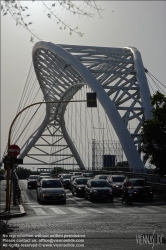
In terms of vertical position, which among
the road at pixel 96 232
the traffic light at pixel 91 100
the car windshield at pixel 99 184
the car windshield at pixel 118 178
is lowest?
the road at pixel 96 232

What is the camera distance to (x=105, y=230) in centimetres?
1434

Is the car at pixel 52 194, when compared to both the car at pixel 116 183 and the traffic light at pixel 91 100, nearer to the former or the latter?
the traffic light at pixel 91 100

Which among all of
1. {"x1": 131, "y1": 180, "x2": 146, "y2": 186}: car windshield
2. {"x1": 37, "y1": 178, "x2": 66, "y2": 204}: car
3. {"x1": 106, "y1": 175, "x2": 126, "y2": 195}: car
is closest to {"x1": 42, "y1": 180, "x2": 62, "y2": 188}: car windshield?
{"x1": 37, "y1": 178, "x2": 66, "y2": 204}: car

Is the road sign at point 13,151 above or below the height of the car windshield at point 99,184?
above

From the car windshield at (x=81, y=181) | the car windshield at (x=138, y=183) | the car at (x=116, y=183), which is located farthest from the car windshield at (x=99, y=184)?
the car windshield at (x=81, y=181)

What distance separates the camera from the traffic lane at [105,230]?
1168cm

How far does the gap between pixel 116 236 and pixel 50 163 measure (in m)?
68.4

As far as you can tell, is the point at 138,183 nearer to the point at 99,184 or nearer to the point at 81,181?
the point at 99,184

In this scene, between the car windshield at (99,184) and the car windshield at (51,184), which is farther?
the car windshield at (99,184)

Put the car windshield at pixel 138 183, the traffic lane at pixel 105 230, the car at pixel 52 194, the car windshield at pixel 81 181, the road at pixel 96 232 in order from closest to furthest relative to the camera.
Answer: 1. the road at pixel 96 232
2. the traffic lane at pixel 105 230
3. the car at pixel 52 194
4. the car windshield at pixel 138 183
5. the car windshield at pixel 81 181

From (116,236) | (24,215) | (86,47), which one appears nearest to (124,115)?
(86,47)

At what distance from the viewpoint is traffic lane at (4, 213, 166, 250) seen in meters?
11.7

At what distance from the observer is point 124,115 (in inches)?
1877

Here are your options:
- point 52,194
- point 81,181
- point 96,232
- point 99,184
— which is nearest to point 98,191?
point 99,184
